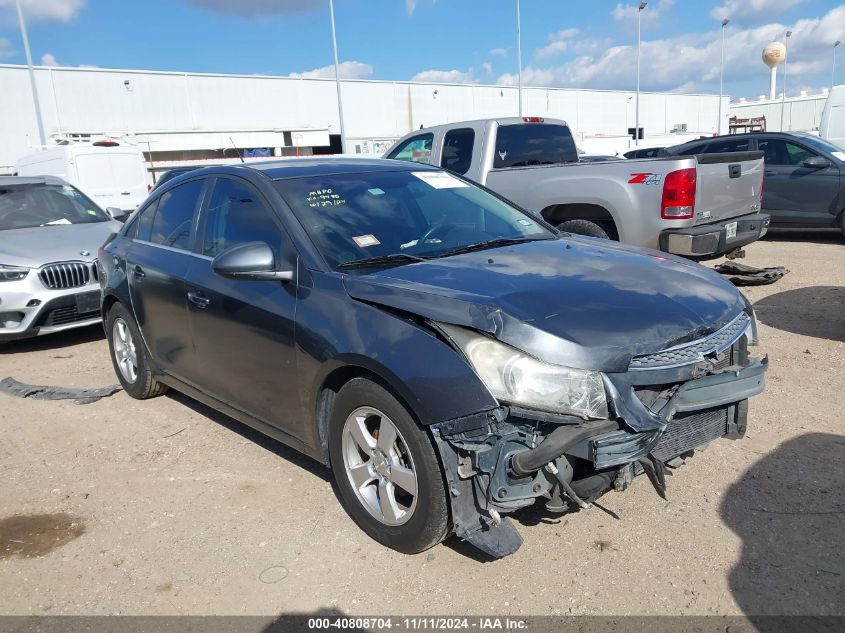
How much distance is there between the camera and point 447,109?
172 feet

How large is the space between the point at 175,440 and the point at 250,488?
3.33ft

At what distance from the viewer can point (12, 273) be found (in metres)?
6.71

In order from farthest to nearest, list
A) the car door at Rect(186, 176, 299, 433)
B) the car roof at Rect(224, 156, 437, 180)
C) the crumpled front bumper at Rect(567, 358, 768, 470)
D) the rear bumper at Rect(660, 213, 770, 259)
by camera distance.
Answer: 1. the rear bumper at Rect(660, 213, 770, 259)
2. the car roof at Rect(224, 156, 437, 180)
3. the car door at Rect(186, 176, 299, 433)
4. the crumpled front bumper at Rect(567, 358, 768, 470)

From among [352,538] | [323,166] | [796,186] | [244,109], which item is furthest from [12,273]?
[244,109]

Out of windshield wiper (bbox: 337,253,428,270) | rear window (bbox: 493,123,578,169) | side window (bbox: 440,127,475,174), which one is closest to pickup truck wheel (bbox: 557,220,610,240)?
rear window (bbox: 493,123,578,169)

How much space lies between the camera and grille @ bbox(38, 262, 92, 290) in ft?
22.3

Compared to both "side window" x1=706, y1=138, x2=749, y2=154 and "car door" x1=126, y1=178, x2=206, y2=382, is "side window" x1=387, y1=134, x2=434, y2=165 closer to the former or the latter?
"car door" x1=126, y1=178, x2=206, y2=382

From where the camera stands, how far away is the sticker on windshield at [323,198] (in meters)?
3.61

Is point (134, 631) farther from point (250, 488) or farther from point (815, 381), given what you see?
point (815, 381)

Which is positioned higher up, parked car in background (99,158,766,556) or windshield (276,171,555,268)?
windshield (276,171,555,268)

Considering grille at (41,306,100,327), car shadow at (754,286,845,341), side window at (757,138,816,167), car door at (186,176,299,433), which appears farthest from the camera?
side window at (757,138,816,167)

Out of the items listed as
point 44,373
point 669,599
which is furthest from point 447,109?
point 669,599

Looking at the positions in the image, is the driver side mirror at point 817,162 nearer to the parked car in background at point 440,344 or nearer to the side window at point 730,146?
the side window at point 730,146

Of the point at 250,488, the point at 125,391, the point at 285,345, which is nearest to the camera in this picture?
the point at 285,345
